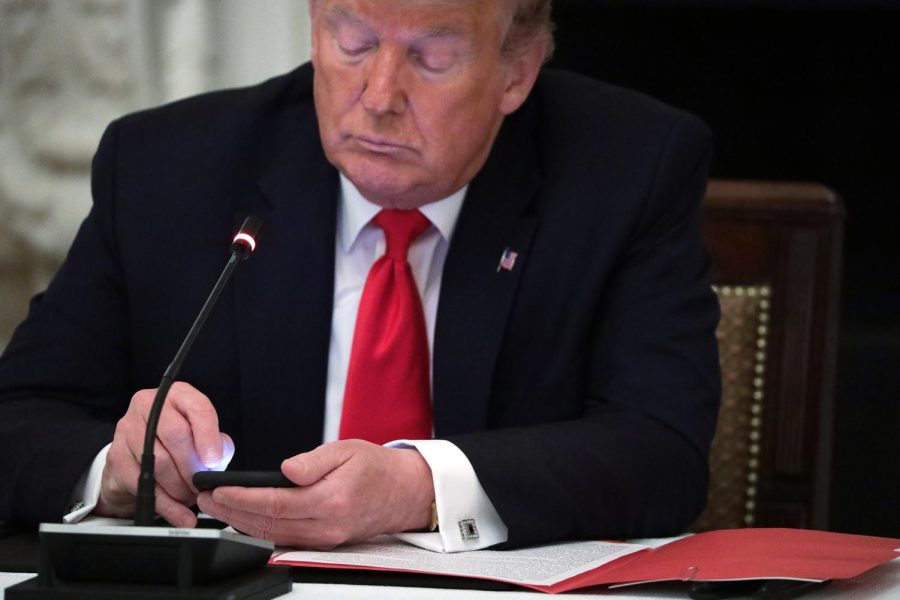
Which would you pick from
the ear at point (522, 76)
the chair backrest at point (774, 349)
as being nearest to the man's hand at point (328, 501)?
the ear at point (522, 76)

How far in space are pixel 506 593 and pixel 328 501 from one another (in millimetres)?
233

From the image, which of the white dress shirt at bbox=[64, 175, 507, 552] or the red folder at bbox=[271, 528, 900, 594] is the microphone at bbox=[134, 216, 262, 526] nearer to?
the red folder at bbox=[271, 528, 900, 594]

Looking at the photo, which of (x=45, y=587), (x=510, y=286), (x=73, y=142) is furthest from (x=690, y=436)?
(x=73, y=142)

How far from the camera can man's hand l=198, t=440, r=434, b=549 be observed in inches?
56.9

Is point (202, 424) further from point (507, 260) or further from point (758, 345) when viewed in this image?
point (758, 345)

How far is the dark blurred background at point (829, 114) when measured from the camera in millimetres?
3102

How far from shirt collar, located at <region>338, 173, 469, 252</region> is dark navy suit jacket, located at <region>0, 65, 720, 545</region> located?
2cm

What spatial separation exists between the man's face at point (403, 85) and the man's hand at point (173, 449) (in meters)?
0.46

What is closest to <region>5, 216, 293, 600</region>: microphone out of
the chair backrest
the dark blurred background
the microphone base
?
the microphone base

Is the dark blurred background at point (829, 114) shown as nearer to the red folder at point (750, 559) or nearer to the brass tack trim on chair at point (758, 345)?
the brass tack trim on chair at point (758, 345)

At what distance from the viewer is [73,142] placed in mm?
2994

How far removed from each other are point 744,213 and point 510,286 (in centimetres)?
52

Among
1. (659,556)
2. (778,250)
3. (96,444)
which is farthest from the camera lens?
(778,250)

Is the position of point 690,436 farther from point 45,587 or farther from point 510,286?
point 45,587
